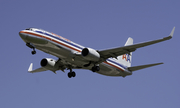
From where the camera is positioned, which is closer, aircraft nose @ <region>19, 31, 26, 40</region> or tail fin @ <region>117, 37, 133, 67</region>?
aircraft nose @ <region>19, 31, 26, 40</region>

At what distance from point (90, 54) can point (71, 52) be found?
8.37 ft

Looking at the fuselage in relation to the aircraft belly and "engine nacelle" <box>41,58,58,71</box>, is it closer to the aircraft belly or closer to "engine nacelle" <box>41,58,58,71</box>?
the aircraft belly

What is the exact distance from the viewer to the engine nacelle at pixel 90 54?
118ft

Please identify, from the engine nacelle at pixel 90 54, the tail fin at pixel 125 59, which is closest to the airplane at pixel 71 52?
the engine nacelle at pixel 90 54

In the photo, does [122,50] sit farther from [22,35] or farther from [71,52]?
[22,35]

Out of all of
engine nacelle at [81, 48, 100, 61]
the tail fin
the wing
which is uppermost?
the tail fin

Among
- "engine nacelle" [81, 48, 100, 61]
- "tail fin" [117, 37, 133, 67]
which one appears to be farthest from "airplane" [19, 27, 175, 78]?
"tail fin" [117, 37, 133, 67]

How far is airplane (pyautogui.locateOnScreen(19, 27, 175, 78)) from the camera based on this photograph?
34344 mm

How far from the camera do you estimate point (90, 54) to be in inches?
1412

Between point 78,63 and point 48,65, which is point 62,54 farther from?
point 48,65

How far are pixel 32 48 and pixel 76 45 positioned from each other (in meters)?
5.91

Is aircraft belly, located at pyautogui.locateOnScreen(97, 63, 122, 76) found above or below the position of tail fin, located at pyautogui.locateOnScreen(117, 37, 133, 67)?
below

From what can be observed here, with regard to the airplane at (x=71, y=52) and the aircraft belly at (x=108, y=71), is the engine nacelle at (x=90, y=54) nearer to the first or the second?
the airplane at (x=71, y=52)

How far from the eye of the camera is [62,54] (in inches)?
1436
